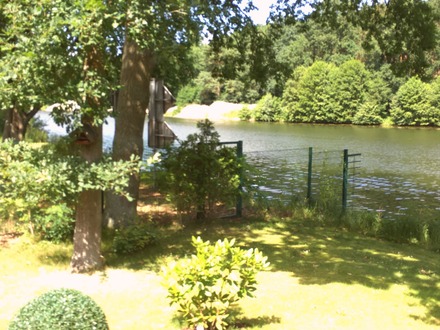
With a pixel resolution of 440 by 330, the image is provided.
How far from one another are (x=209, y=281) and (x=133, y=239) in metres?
3.72

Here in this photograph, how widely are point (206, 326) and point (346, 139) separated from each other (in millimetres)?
39722

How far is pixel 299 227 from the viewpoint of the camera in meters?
11.0

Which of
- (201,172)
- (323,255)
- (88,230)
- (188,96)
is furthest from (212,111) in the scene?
(88,230)

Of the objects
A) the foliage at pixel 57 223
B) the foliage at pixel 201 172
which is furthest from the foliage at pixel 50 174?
the foliage at pixel 201 172

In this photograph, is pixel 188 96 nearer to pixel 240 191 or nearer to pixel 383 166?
pixel 383 166

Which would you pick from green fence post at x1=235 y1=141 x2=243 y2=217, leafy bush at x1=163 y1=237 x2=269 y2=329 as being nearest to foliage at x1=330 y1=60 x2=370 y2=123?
green fence post at x1=235 y1=141 x2=243 y2=217

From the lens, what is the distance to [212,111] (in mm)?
74125

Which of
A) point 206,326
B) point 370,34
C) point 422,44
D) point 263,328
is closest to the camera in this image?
point 206,326

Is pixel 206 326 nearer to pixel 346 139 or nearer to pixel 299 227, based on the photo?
pixel 299 227

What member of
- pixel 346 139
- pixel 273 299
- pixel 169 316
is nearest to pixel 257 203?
pixel 273 299

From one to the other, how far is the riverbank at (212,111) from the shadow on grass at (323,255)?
61.5m

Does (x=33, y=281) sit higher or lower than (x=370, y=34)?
lower

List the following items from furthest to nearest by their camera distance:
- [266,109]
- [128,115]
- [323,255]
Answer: [266,109] → [128,115] → [323,255]

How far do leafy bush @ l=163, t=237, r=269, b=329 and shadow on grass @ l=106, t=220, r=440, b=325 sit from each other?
94.1 inches
